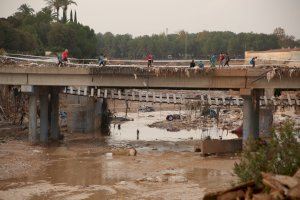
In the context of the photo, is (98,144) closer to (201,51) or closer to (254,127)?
(254,127)

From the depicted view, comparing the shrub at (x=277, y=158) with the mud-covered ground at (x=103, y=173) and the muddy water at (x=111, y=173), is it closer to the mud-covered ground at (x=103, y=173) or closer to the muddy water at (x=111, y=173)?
the mud-covered ground at (x=103, y=173)

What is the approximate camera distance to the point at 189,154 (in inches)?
1674

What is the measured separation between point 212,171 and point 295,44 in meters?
131

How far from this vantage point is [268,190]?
18484 millimetres

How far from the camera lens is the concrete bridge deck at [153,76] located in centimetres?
4047

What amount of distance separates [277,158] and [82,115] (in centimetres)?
3852

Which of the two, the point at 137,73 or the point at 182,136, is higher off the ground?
the point at 137,73

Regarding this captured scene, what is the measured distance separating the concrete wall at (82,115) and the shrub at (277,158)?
123 ft

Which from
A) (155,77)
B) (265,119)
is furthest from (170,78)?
(265,119)

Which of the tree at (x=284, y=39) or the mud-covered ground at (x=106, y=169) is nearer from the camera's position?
the mud-covered ground at (x=106, y=169)

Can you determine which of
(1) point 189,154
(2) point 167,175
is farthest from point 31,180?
(1) point 189,154

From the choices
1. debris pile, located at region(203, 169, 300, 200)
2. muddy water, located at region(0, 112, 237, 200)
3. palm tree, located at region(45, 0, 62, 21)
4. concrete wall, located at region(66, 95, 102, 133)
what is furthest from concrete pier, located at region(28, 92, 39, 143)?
palm tree, located at region(45, 0, 62, 21)

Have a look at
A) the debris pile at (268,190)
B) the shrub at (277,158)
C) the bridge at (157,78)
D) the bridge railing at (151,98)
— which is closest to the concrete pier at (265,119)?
the bridge railing at (151,98)

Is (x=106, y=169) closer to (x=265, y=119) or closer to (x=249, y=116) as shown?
(x=249, y=116)
